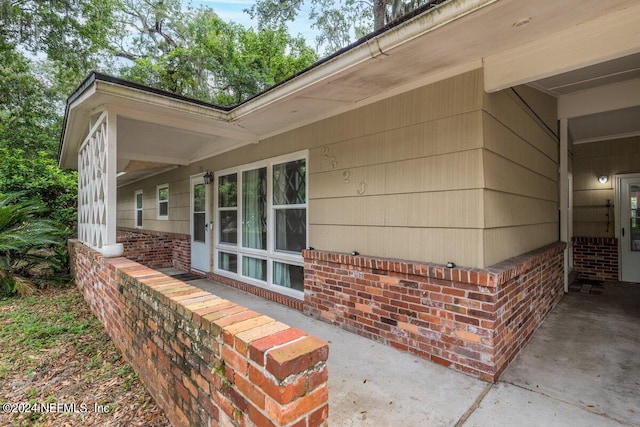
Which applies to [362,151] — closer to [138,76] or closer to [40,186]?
[40,186]

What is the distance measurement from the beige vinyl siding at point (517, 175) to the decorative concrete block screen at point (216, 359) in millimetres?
1903

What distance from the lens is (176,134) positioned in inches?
204

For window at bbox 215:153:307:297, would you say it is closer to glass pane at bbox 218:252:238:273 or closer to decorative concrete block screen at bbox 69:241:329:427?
glass pane at bbox 218:252:238:273

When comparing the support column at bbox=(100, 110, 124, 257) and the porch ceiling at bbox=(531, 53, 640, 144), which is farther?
the support column at bbox=(100, 110, 124, 257)

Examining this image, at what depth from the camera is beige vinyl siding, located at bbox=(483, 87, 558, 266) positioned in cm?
261

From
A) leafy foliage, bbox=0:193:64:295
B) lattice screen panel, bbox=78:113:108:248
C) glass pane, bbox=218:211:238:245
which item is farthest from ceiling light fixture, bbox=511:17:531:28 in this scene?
leafy foliage, bbox=0:193:64:295

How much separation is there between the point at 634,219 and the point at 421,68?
5.56 metres

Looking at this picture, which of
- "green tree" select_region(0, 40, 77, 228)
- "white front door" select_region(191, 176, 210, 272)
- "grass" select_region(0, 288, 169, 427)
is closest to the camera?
"grass" select_region(0, 288, 169, 427)

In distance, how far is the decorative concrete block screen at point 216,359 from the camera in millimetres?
1124

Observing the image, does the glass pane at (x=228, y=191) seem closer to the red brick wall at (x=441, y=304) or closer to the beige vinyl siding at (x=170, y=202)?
the beige vinyl siding at (x=170, y=202)

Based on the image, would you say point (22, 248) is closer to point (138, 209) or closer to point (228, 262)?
point (228, 262)

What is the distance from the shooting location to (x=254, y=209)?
505 centimetres

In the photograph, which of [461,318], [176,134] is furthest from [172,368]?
[176,134]

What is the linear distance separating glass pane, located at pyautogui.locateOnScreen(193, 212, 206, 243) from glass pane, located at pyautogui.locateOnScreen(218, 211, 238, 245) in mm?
687
